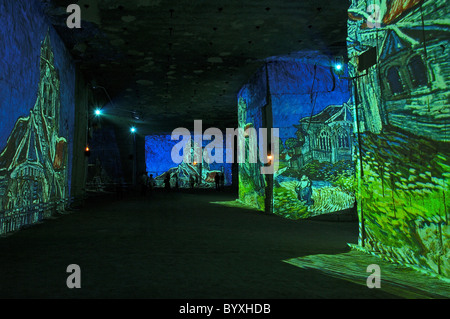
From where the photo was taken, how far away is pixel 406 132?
3.90 meters

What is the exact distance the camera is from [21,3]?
6.14m

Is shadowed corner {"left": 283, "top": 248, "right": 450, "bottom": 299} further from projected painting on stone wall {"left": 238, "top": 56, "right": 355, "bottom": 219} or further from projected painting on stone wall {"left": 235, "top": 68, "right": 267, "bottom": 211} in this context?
projected painting on stone wall {"left": 235, "top": 68, "right": 267, "bottom": 211}

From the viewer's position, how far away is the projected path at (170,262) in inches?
114

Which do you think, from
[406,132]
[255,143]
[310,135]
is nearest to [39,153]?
[255,143]

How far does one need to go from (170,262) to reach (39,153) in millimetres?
5610

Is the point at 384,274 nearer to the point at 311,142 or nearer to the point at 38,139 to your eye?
the point at 311,142

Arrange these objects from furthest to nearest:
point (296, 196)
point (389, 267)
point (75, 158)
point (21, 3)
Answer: point (75, 158), point (296, 196), point (21, 3), point (389, 267)

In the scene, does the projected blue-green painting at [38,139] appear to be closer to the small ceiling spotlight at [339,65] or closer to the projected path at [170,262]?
the projected path at [170,262]

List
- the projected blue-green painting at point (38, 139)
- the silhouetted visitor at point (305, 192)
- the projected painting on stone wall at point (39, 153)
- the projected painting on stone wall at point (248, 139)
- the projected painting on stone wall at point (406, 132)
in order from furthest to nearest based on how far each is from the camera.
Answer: the projected painting on stone wall at point (248, 139) → the silhouetted visitor at point (305, 192) → the projected painting on stone wall at point (39, 153) → the projected blue-green painting at point (38, 139) → the projected painting on stone wall at point (406, 132)

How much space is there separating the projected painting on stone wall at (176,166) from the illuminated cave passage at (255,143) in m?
12.5

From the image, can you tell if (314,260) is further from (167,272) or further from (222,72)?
(222,72)

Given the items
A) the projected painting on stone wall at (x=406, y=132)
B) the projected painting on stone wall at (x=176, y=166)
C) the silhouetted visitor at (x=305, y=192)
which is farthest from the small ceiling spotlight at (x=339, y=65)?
the projected painting on stone wall at (x=176, y=166)
